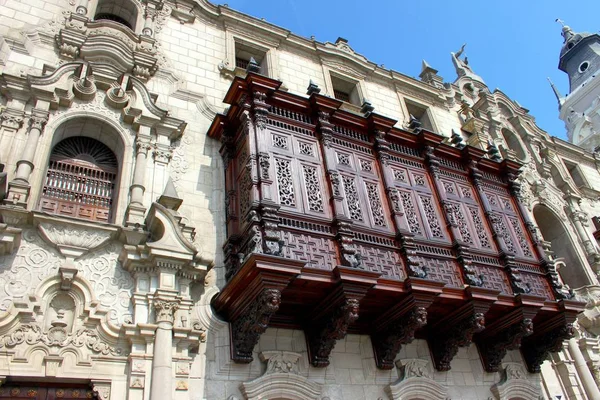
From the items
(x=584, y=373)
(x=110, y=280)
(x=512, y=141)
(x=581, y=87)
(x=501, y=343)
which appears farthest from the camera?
Result: (x=581, y=87)

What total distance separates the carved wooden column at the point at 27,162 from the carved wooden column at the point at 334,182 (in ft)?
16.6

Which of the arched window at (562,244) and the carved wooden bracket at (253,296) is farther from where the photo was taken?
the arched window at (562,244)

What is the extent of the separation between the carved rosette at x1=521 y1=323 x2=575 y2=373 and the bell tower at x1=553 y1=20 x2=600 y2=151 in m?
23.2

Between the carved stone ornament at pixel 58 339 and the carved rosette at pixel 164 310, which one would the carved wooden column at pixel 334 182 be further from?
the carved stone ornament at pixel 58 339

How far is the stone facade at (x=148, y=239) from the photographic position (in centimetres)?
706

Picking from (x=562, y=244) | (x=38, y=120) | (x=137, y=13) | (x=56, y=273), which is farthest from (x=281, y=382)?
(x=562, y=244)

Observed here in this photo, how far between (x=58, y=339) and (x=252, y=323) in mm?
2748

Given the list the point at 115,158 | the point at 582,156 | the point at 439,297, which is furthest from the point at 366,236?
the point at 582,156

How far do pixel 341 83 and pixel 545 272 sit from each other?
26.1 ft

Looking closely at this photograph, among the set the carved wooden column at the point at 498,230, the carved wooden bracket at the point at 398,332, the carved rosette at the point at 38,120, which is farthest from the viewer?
the carved wooden column at the point at 498,230

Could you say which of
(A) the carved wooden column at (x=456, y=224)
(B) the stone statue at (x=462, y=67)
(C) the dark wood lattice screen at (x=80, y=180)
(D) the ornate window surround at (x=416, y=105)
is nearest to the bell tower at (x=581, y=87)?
(B) the stone statue at (x=462, y=67)

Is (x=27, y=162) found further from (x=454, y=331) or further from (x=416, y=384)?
(x=454, y=331)

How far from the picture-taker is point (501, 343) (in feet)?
33.5

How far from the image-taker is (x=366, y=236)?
29.2 feet
